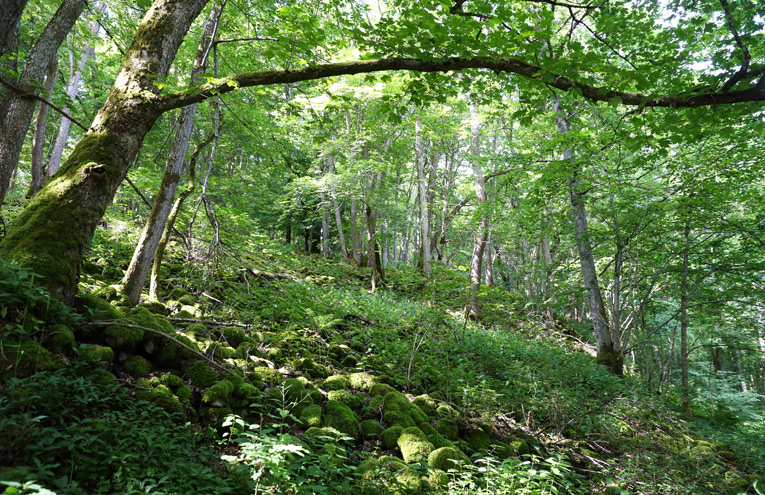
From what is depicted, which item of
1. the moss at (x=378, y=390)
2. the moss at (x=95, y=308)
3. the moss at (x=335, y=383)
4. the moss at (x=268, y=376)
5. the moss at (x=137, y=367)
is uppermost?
the moss at (x=95, y=308)

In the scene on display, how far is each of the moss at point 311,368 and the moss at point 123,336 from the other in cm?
202

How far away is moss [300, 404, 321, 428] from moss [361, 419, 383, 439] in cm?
64

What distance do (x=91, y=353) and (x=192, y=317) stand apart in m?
2.20

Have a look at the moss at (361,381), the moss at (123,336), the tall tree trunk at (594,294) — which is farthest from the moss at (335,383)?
the tall tree trunk at (594,294)

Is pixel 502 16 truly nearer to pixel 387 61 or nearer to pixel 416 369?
pixel 387 61

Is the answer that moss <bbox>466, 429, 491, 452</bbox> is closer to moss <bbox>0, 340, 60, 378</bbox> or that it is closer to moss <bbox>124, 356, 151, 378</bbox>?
moss <bbox>124, 356, 151, 378</bbox>

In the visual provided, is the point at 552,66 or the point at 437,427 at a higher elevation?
the point at 552,66

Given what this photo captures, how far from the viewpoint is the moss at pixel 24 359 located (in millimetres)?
2092

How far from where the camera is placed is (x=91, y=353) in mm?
2699

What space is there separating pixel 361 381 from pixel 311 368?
758 millimetres

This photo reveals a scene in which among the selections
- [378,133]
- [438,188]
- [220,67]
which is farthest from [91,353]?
[438,188]

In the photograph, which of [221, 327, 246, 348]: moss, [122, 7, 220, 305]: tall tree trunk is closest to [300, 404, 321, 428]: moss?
[221, 327, 246, 348]: moss

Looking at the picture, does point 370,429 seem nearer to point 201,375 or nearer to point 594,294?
point 201,375

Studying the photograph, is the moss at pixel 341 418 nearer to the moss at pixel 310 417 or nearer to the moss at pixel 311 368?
the moss at pixel 310 417
